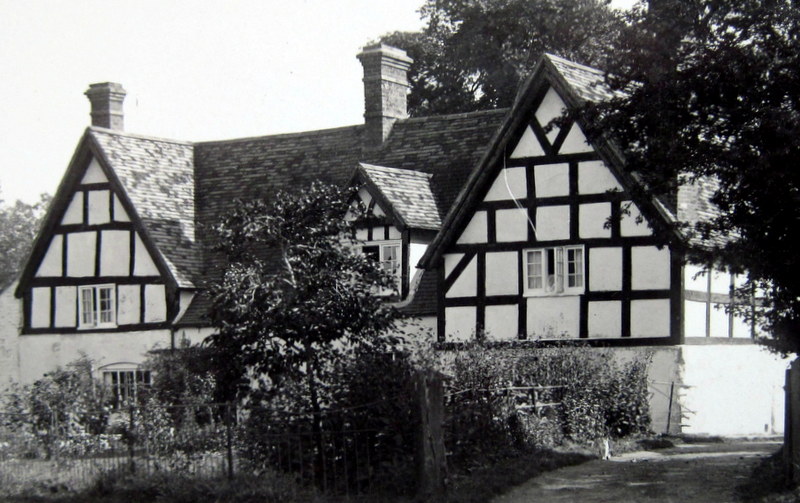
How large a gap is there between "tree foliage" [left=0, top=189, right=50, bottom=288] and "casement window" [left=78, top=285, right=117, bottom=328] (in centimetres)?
4478

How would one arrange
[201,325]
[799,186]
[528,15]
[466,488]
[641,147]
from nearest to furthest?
1. [466,488]
2. [799,186]
3. [641,147]
4. [201,325]
5. [528,15]

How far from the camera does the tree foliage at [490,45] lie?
38844 mm

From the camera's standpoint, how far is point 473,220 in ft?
85.0

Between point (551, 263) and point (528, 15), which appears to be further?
point (528, 15)

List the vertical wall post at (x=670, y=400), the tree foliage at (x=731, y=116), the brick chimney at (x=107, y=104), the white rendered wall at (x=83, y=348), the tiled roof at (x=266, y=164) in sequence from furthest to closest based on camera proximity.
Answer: the brick chimney at (x=107, y=104), the tiled roof at (x=266, y=164), the white rendered wall at (x=83, y=348), the vertical wall post at (x=670, y=400), the tree foliage at (x=731, y=116)

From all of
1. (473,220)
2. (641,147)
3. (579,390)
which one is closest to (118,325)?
(473,220)

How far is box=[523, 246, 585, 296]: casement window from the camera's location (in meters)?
25.0

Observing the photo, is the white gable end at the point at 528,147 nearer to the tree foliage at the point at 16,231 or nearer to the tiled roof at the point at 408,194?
the tiled roof at the point at 408,194

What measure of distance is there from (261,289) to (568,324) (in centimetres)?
913

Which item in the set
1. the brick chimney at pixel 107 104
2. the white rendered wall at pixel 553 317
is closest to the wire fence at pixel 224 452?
the white rendered wall at pixel 553 317

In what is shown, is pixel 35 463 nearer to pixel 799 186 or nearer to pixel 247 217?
pixel 247 217

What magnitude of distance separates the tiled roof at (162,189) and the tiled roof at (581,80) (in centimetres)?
1066

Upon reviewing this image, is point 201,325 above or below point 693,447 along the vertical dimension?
above

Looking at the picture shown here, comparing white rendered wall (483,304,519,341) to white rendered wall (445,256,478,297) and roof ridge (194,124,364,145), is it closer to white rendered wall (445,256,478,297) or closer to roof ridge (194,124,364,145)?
white rendered wall (445,256,478,297)
